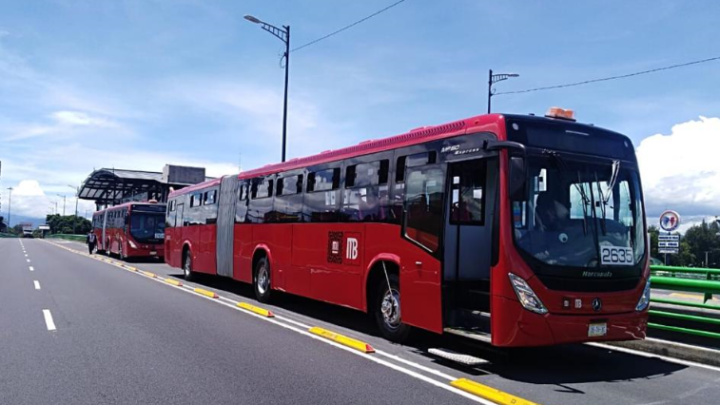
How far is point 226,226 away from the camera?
52.2 feet

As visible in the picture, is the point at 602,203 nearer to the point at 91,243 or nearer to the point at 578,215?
the point at 578,215

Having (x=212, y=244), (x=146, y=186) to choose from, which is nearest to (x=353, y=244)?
(x=212, y=244)

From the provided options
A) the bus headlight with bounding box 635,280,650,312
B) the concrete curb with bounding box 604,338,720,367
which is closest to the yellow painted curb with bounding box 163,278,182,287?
the concrete curb with bounding box 604,338,720,367

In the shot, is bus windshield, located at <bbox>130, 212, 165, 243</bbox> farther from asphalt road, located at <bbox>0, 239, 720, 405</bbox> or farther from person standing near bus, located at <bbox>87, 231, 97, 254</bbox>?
asphalt road, located at <bbox>0, 239, 720, 405</bbox>

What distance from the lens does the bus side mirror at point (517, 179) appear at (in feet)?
21.6

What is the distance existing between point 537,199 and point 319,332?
436cm

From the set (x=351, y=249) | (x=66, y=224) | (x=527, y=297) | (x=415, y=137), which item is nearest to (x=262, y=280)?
(x=351, y=249)

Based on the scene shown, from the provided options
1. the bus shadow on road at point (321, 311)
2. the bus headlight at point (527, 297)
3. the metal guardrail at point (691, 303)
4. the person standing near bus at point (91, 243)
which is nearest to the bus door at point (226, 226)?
the bus shadow on road at point (321, 311)

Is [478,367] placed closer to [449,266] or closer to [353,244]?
[449,266]

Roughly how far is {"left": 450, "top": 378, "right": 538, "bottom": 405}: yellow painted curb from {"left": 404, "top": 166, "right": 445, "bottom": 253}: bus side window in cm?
193

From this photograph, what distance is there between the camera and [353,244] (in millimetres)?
9859

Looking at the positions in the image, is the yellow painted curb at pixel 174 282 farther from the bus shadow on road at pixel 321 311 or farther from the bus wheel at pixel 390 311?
the bus wheel at pixel 390 311

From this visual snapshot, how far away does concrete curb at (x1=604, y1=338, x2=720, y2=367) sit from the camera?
25.3ft

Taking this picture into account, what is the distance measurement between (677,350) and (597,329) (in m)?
2.03
